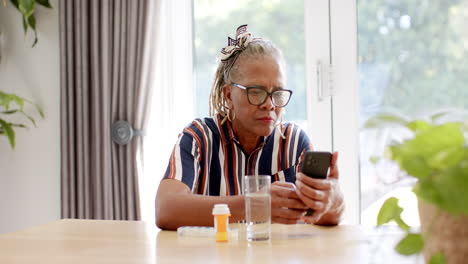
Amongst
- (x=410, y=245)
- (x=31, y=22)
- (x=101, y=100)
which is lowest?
(x=410, y=245)

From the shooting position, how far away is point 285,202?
5.05 ft

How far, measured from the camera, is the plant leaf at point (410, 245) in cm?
66

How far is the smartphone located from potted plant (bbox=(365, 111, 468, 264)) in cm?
69

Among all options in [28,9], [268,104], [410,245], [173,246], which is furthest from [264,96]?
[28,9]

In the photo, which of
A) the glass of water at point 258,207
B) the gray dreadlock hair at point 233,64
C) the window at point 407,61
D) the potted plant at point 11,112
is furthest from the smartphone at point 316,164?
Result: the potted plant at point 11,112

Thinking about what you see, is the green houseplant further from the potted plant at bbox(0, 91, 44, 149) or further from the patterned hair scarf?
the patterned hair scarf

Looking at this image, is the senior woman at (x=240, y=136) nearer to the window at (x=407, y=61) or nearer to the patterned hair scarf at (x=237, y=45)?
the patterned hair scarf at (x=237, y=45)

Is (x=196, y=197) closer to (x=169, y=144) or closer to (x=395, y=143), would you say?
(x=395, y=143)

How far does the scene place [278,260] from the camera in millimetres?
1169

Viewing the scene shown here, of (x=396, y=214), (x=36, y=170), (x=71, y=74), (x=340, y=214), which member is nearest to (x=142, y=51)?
(x=71, y=74)

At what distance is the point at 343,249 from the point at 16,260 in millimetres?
693

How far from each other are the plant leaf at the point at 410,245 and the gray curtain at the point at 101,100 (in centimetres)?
235

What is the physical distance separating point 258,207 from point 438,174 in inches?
30.8

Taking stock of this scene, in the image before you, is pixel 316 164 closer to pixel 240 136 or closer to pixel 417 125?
pixel 240 136
